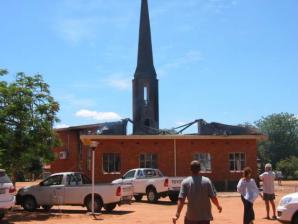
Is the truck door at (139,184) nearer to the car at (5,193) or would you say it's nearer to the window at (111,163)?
the window at (111,163)

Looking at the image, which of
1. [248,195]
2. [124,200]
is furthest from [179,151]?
[248,195]

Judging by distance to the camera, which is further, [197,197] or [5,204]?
[5,204]

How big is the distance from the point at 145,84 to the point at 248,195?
122 ft

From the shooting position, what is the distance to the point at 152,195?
83.5 ft

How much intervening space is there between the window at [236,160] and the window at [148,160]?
A: 525cm

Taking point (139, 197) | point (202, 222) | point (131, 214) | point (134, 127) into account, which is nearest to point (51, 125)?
point (131, 214)

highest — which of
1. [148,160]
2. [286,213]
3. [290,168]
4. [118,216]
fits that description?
[148,160]

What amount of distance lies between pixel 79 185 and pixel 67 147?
22489mm

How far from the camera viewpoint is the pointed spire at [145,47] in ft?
165

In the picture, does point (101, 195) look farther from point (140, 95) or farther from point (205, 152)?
point (140, 95)

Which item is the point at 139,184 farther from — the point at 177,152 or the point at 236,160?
the point at 236,160

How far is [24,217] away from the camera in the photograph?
18547 mm

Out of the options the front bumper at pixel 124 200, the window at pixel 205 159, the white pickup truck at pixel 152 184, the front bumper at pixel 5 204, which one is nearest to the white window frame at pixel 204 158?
the window at pixel 205 159

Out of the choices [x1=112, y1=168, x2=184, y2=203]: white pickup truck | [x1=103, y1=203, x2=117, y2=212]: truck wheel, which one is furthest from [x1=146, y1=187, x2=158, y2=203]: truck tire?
[x1=103, y1=203, x2=117, y2=212]: truck wheel
